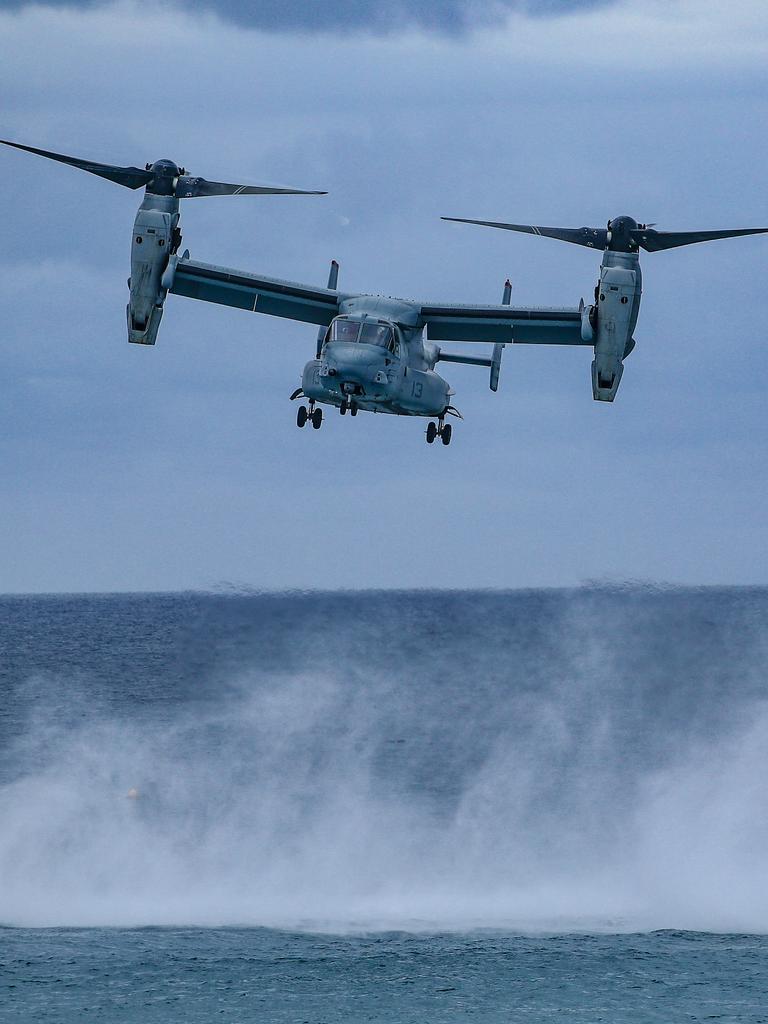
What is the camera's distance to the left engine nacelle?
104 ft

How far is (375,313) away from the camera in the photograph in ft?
118

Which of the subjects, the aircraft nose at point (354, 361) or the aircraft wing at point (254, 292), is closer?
the aircraft nose at point (354, 361)

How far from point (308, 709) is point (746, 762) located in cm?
2919

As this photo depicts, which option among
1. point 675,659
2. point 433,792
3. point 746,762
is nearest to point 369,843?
point 433,792

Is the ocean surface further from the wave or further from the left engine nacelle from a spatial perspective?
the left engine nacelle

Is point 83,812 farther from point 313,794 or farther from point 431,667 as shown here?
point 431,667

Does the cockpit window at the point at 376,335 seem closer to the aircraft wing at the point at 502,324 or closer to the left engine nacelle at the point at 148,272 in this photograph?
the aircraft wing at the point at 502,324

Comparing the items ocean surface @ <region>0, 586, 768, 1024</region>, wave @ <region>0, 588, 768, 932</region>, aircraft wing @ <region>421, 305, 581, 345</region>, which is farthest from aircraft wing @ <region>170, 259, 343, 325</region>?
wave @ <region>0, 588, 768, 932</region>

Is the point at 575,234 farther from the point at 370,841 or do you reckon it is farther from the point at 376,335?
the point at 370,841

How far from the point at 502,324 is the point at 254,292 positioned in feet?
23.3

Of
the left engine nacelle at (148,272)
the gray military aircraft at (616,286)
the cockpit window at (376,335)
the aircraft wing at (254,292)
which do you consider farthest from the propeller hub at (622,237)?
the left engine nacelle at (148,272)

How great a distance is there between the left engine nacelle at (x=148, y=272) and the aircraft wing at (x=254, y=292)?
3844mm

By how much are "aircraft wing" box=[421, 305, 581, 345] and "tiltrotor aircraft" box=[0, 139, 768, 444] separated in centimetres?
3

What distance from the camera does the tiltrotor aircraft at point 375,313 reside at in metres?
31.8
